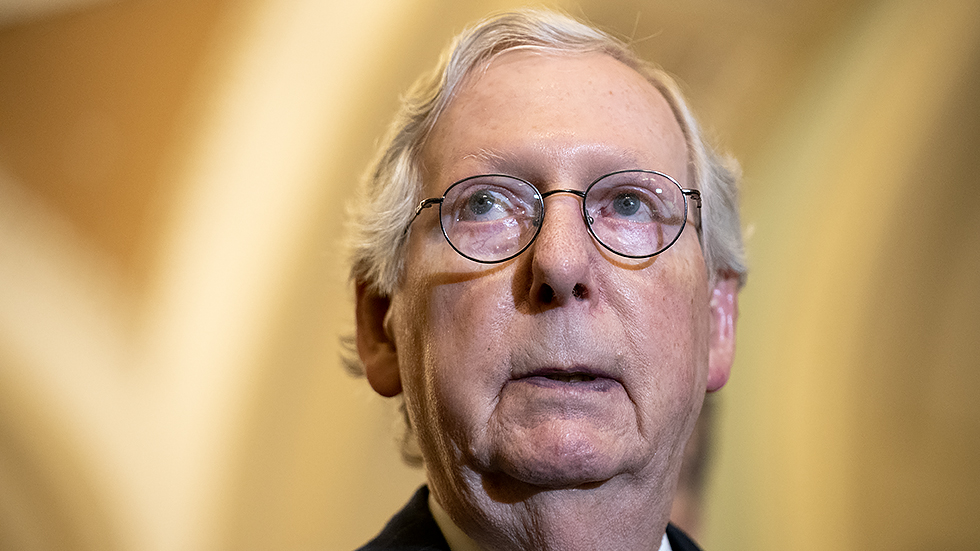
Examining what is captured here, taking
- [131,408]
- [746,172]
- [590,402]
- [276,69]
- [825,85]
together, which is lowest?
[131,408]

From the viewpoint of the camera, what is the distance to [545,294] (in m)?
1.15

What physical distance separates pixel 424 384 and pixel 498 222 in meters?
0.30

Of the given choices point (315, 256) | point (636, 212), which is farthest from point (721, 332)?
point (315, 256)

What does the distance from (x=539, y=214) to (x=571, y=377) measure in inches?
10.3

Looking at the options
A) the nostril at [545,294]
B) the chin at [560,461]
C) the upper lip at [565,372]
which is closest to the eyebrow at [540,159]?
the nostril at [545,294]

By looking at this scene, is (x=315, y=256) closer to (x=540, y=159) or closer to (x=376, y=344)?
(x=376, y=344)

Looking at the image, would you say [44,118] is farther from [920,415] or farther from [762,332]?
[920,415]

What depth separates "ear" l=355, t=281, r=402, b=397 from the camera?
4.63 feet

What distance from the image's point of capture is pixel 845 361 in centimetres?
182

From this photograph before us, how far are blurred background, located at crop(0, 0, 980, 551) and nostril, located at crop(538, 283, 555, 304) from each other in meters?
0.86

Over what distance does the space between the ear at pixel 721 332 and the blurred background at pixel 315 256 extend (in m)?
0.48

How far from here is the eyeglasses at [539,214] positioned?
47.0 inches

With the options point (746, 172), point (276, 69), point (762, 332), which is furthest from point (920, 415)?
point (276, 69)

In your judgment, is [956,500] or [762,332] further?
[762,332]
